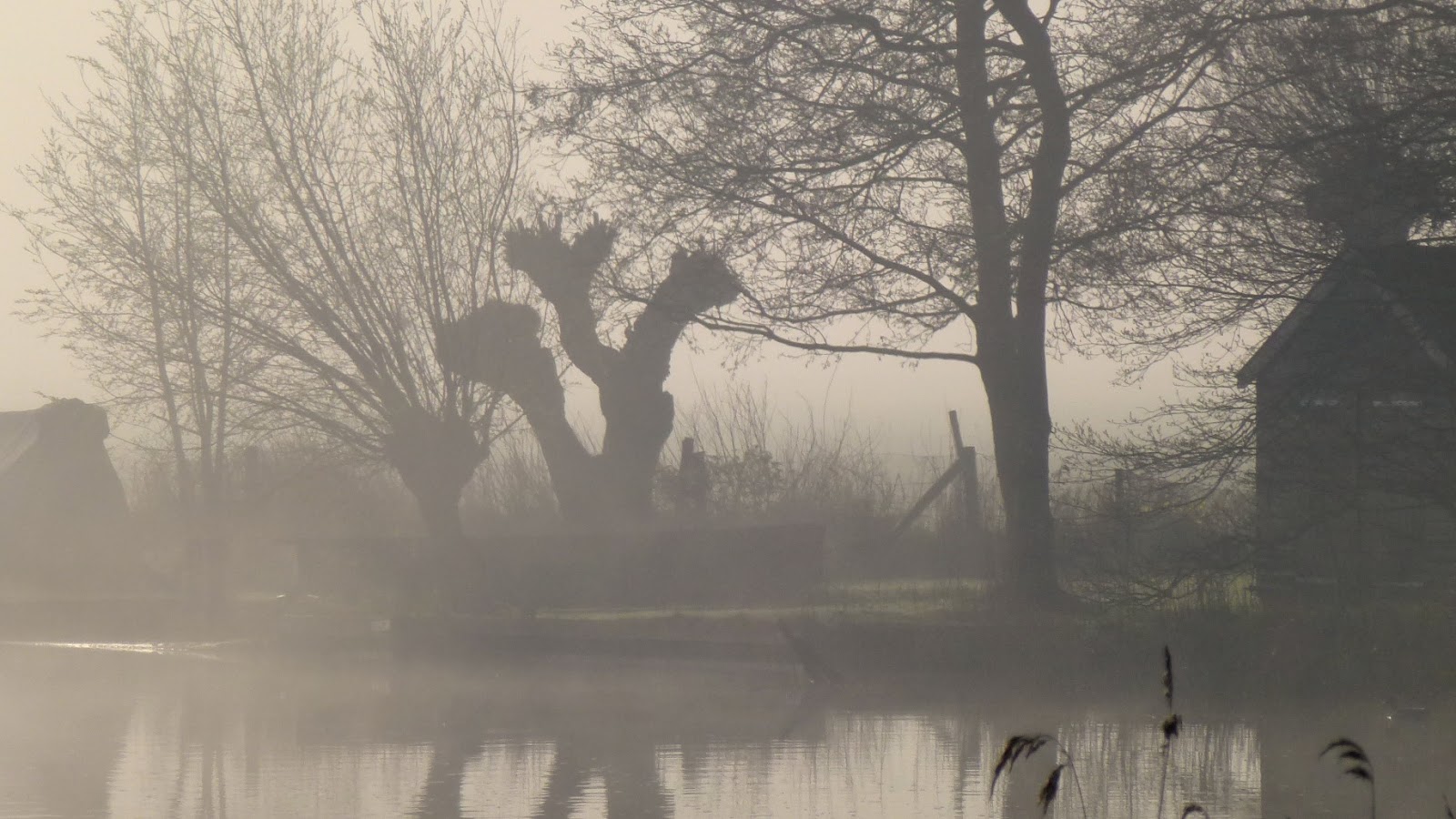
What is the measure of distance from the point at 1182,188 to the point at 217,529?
17.4 meters

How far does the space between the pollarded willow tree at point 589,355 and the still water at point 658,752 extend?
148 inches

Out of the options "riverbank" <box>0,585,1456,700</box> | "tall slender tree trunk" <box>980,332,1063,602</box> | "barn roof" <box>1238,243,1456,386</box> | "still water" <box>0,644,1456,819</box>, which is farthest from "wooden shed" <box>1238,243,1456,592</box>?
"still water" <box>0,644,1456,819</box>

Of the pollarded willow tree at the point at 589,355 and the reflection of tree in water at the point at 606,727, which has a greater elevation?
the pollarded willow tree at the point at 589,355

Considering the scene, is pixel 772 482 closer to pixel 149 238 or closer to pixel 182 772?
pixel 149 238

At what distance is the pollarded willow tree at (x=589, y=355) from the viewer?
14531 mm

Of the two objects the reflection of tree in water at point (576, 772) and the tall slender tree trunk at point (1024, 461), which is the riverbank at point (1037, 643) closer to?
the tall slender tree trunk at point (1024, 461)

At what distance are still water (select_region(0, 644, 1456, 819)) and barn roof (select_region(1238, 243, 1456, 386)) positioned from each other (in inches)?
131

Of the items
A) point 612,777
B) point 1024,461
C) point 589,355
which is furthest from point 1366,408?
point 589,355

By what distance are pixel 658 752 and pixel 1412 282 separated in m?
6.97

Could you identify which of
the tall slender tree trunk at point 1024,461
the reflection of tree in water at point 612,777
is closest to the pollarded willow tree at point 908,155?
the tall slender tree trunk at point 1024,461

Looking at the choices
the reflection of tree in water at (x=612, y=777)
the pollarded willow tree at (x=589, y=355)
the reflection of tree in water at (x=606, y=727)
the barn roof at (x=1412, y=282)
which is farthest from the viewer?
the pollarded willow tree at (x=589, y=355)

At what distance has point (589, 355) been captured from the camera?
20641mm

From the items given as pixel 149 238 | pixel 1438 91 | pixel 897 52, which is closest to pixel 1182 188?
pixel 1438 91

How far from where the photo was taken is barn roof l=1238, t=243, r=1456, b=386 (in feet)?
38.7
